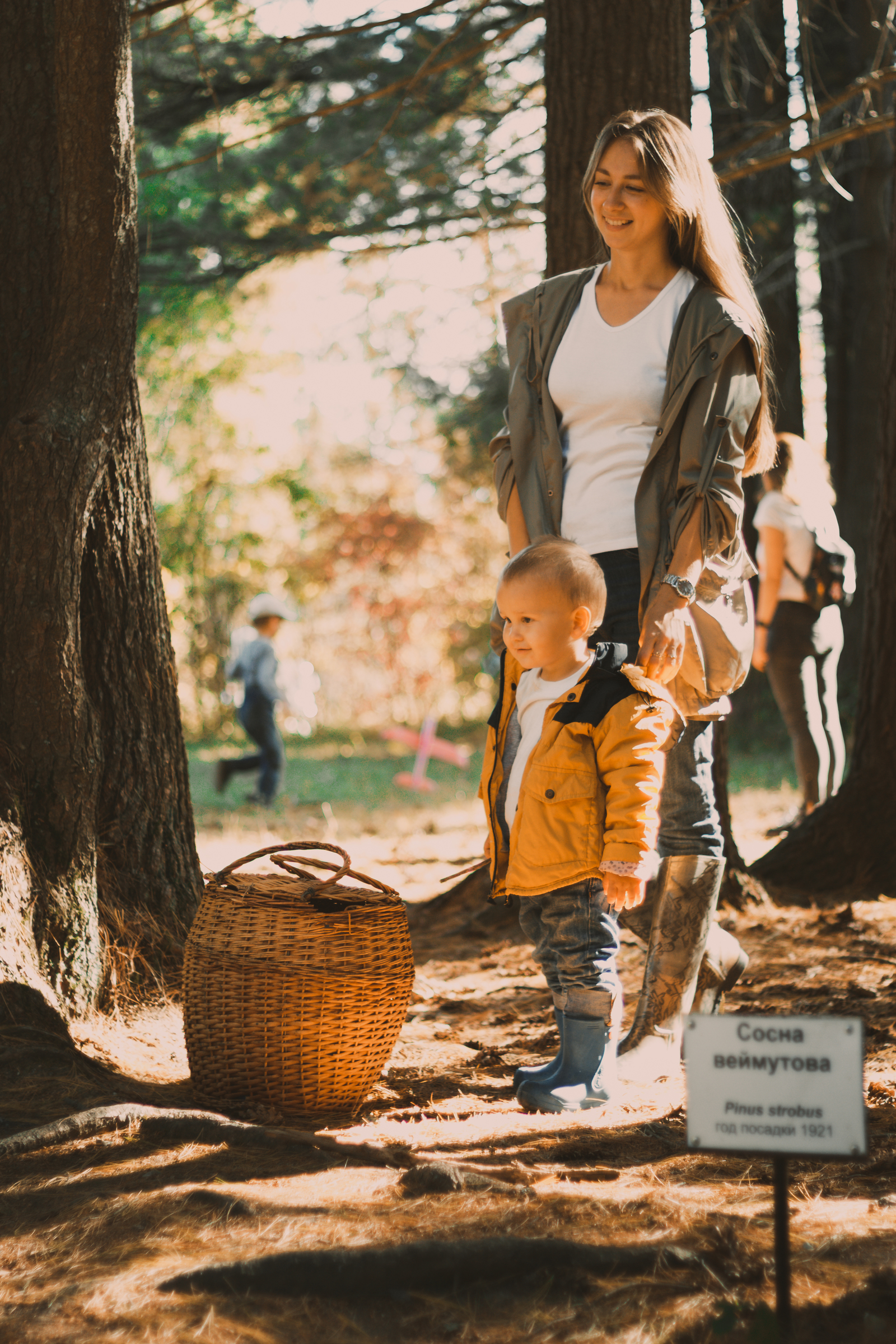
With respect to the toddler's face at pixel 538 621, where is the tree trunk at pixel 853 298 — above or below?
above

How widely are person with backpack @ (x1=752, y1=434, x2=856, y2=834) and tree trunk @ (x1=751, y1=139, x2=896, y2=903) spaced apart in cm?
113

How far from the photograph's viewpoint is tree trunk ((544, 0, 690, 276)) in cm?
430

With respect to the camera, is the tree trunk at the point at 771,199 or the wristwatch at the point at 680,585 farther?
the tree trunk at the point at 771,199

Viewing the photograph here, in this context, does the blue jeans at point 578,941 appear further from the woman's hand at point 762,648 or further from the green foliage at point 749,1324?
the woman's hand at point 762,648

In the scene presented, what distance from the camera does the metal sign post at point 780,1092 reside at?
5.13ft

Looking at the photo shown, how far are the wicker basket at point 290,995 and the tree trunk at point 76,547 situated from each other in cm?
43

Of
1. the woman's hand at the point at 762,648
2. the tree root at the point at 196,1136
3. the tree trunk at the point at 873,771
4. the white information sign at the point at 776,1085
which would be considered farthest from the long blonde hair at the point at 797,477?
the white information sign at the point at 776,1085

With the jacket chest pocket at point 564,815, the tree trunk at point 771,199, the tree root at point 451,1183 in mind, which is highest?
the tree trunk at point 771,199

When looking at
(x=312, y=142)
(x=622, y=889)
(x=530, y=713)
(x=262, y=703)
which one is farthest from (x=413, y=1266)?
(x=312, y=142)

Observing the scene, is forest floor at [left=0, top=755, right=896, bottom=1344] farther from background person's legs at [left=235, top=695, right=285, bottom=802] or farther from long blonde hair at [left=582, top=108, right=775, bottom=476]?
background person's legs at [left=235, top=695, right=285, bottom=802]

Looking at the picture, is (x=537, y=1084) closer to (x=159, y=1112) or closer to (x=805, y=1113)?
(x=159, y=1112)

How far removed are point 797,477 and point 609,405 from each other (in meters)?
3.63

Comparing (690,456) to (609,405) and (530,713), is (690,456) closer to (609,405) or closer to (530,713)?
(609,405)

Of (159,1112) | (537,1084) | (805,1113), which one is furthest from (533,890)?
(805,1113)
